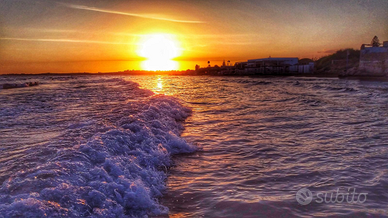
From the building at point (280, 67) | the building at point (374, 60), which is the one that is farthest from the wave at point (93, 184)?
the building at point (280, 67)

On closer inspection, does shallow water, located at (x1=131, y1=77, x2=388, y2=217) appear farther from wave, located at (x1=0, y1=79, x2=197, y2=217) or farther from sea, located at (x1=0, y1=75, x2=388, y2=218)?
wave, located at (x1=0, y1=79, x2=197, y2=217)

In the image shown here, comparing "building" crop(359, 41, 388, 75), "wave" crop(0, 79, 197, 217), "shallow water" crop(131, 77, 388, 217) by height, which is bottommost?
"shallow water" crop(131, 77, 388, 217)

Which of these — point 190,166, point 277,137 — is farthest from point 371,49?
point 190,166

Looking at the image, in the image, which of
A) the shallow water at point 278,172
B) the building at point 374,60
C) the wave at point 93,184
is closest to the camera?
the wave at point 93,184

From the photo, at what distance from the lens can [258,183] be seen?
398 centimetres

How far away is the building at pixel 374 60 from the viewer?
4069 cm

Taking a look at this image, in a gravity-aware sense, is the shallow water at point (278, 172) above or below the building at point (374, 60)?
below

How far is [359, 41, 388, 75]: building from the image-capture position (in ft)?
133

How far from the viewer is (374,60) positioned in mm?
41938

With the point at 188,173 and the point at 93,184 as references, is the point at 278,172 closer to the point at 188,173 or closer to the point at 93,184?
the point at 188,173

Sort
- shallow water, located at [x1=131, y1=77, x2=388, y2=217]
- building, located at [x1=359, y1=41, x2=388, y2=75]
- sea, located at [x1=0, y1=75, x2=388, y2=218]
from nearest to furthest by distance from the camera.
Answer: sea, located at [x1=0, y1=75, x2=388, y2=218] → shallow water, located at [x1=131, y1=77, x2=388, y2=217] → building, located at [x1=359, y1=41, x2=388, y2=75]

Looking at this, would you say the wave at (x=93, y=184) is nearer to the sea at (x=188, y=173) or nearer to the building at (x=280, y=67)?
the sea at (x=188, y=173)

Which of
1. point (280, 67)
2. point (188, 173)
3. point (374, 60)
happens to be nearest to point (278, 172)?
point (188, 173)

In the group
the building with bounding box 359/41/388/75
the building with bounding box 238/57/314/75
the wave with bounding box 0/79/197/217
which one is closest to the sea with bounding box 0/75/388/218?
the wave with bounding box 0/79/197/217
